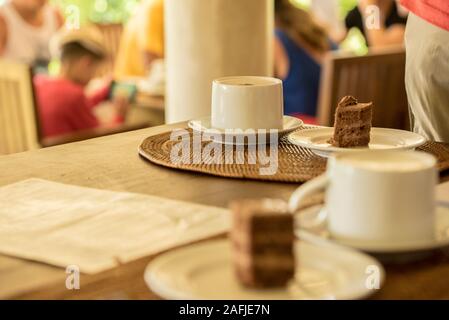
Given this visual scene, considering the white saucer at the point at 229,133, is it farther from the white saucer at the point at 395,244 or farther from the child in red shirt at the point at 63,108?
the child in red shirt at the point at 63,108

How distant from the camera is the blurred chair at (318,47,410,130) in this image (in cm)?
257

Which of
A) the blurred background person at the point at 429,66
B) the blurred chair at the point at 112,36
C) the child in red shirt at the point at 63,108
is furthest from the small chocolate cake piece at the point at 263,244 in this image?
the blurred chair at the point at 112,36

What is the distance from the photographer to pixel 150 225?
911mm

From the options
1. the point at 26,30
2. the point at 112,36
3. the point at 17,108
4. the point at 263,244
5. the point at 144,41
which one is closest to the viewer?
the point at 263,244

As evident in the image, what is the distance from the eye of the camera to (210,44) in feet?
8.73

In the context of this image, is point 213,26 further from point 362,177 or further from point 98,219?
point 362,177

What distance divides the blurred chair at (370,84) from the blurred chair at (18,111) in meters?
0.70

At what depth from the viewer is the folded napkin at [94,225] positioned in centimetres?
83

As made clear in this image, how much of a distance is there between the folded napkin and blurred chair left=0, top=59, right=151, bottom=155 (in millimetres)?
1683

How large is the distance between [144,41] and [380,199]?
3.34 metres

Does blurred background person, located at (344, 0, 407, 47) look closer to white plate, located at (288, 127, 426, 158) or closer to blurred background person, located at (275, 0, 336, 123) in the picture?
blurred background person, located at (275, 0, 336, 123)

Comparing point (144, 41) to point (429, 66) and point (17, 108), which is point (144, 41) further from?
point (429, 66)

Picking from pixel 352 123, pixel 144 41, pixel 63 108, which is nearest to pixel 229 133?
pixel 352 123
